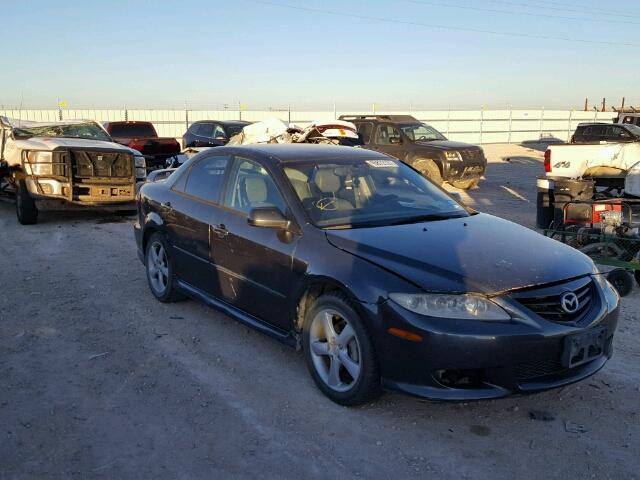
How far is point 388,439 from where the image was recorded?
3502mm

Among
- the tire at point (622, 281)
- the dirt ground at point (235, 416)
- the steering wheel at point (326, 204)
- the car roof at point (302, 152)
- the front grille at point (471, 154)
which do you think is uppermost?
the car roof at point (302, 152)

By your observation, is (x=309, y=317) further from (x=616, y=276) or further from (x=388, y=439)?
(x=616, y=276)

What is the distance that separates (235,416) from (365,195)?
1.90 meters

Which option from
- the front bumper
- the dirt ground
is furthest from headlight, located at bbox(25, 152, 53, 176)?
the front bumper

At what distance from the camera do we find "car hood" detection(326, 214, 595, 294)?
355 centimetres

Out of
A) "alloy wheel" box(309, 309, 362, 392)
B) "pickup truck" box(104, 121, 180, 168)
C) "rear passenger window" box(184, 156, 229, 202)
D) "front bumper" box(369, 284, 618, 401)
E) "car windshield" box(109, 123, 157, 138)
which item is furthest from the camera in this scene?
"car windshield" box(109, 123, 157, 138)

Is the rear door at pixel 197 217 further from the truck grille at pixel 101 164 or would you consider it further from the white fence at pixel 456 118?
the white fence at pixel 456 118

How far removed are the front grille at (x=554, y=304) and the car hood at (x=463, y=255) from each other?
0.07 metres

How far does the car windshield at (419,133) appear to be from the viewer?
15559 mm

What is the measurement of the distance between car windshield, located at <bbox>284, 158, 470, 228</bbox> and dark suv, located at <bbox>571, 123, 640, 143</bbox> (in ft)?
50.2

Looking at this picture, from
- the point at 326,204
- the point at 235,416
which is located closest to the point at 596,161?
the point at 326,204

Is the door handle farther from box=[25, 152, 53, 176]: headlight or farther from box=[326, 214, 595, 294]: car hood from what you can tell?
box=[25, 152, 53, 176]: headlight

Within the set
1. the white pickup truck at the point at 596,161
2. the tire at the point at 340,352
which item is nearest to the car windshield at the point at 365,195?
the tire at the point at 340,352

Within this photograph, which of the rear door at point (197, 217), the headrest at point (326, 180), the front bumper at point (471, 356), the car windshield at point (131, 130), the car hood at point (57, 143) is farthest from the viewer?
the car windshield at point (131, 130)
